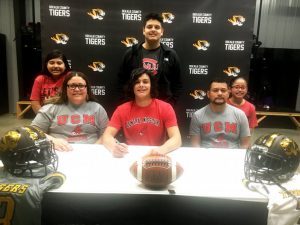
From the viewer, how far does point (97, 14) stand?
3553 millimetres

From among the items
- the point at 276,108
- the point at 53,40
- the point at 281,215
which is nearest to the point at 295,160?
the point at 281,215

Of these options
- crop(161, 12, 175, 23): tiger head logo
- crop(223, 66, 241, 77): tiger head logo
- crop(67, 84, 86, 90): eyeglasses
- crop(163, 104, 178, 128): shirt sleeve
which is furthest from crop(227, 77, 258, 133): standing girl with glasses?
crop(67, 84, 86, 90): eyeglasses

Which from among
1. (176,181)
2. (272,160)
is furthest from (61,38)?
(272,160)

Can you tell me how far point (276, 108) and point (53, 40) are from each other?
4.45 m

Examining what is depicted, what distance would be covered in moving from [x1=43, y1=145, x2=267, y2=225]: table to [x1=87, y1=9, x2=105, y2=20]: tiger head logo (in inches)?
93.1

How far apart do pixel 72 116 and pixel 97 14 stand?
1.81 m

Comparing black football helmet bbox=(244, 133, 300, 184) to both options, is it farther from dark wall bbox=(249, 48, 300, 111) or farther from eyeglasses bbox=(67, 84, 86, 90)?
dark wall bbox=(249, 48, 300, 111)

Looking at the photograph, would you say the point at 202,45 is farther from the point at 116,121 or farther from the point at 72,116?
the point at 72,116

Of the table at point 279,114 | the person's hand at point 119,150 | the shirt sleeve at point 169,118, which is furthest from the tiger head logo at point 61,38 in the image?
the table at point 279,114

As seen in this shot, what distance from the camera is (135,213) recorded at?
60.0 inches

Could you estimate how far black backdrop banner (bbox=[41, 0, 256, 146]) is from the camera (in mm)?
3547

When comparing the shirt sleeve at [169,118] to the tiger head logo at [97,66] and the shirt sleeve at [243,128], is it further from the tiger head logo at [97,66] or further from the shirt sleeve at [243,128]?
the tiger head logo at [97,66]

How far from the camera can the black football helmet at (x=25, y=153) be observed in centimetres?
141

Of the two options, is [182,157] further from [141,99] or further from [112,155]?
[141,99]
